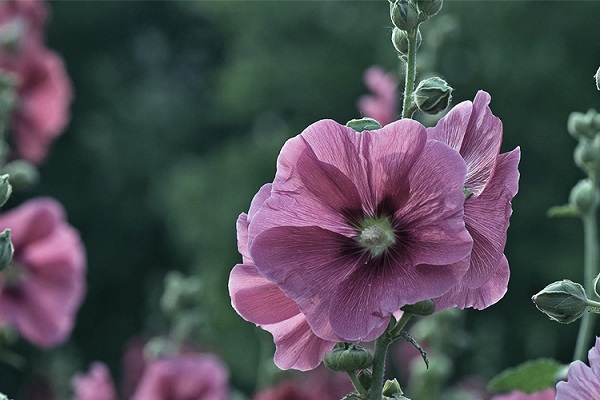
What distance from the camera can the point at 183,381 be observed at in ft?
5.90

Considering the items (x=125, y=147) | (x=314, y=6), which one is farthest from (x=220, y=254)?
(x=125, y=147)

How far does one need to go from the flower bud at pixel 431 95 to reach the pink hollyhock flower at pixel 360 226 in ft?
0.14

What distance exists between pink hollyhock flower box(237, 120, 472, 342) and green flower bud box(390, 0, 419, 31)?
10 centimetres

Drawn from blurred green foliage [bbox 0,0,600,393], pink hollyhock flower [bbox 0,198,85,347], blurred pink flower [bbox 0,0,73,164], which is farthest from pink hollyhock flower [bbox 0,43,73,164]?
blurred green foliage [bbox 0,0,600,393]

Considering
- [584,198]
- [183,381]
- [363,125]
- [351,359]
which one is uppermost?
[363,125]

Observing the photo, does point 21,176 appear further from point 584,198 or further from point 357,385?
point 357,385

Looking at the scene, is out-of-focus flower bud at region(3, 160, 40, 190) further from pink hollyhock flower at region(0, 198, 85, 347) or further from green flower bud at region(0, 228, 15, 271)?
green flower bud at region(0, 228, 15, 271)

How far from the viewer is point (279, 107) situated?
391 inches

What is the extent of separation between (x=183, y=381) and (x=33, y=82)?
32.5 inches

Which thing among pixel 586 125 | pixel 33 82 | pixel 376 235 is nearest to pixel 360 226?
pixel 376 235

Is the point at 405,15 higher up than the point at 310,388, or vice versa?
the point at 405,15

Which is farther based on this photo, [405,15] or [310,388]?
[310,388]

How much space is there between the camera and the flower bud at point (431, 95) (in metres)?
0.84

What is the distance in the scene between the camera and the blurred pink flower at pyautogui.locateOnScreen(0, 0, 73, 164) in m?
2.16
